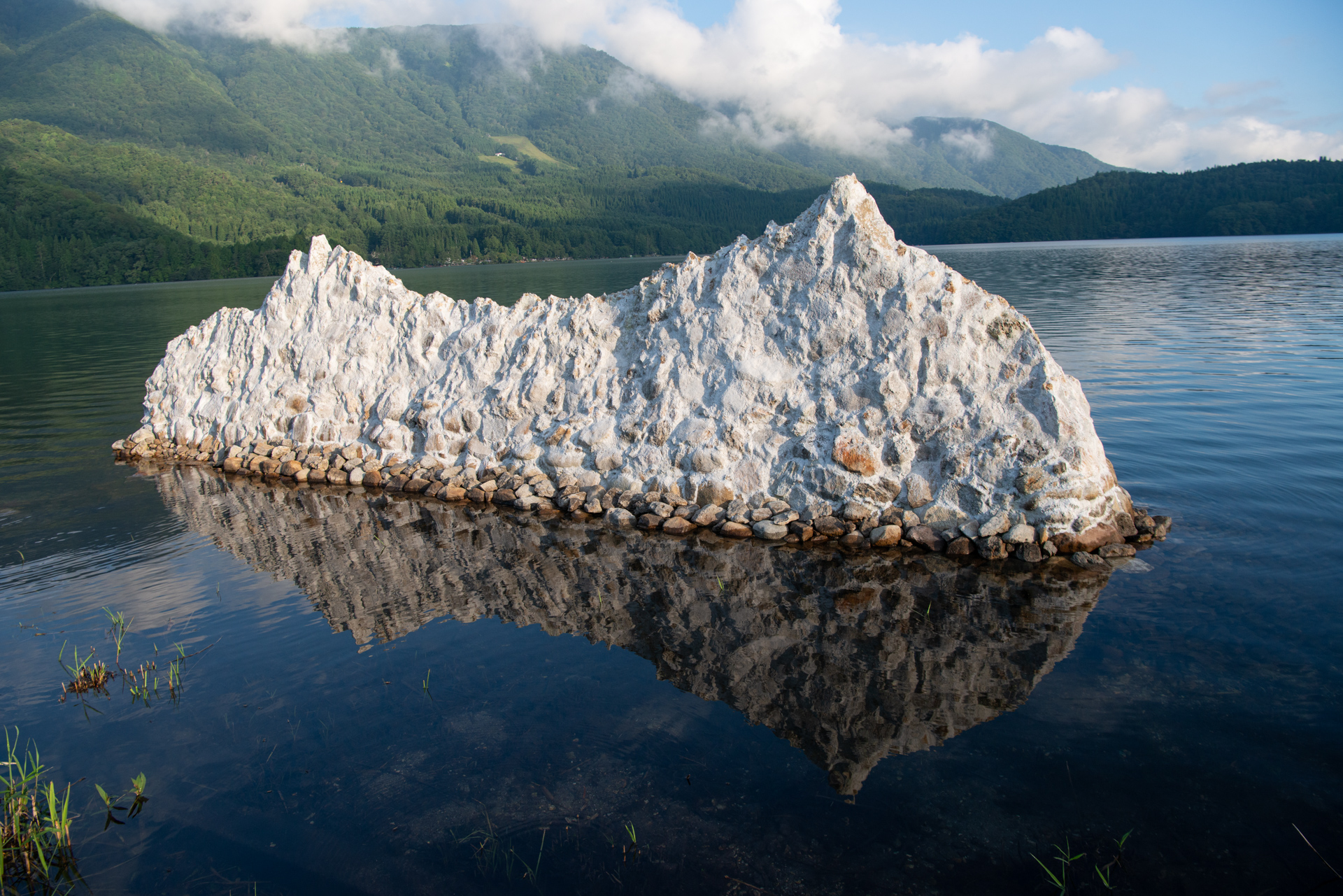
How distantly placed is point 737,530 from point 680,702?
5128 millimetres

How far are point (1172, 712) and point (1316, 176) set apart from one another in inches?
8084

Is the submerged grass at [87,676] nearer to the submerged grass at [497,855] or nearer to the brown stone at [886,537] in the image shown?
the submerged grass at [497,855]

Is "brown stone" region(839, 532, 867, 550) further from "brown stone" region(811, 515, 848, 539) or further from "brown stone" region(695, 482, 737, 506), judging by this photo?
"brown stone" region(695, 482, 737, 506)

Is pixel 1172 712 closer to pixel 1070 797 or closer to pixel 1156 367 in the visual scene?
pixel 1070 797

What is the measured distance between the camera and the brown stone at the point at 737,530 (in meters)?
13.5

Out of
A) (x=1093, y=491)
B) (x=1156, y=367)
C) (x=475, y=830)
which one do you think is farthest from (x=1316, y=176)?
(x=475, y=830)

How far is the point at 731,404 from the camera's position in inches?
578

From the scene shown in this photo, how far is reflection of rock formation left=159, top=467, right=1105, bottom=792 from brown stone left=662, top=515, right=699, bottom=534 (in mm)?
293

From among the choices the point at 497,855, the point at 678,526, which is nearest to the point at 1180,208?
the point at 678,526

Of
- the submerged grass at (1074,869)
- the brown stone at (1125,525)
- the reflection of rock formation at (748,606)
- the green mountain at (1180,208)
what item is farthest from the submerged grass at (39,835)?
the green mountain at (1180,208)

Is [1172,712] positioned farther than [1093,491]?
No

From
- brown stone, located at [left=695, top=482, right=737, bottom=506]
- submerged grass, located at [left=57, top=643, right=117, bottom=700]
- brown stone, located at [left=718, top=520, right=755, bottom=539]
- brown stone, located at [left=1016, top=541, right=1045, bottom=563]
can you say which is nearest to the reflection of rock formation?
brown stone, located at [left=1016, top=541, right=1045, bottom=563]

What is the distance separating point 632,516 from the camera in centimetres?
1440

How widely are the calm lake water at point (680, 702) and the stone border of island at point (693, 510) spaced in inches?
19.3
